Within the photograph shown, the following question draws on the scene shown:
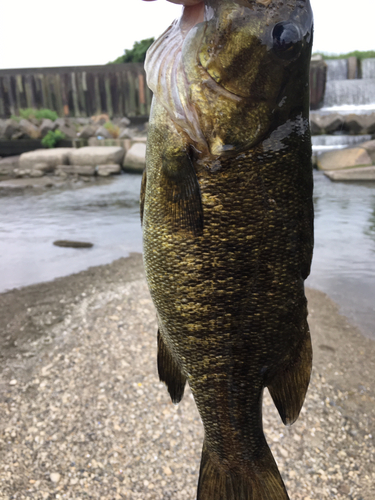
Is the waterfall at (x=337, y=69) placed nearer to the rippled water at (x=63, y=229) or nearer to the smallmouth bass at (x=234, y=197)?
the rippled water at (x=63, y=229)

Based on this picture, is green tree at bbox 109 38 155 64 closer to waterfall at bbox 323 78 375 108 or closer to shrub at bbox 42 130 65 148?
shrub at bbox 42 130 65 148

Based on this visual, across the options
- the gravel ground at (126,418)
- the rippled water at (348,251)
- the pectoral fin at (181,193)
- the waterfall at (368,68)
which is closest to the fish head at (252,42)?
the pectoral fin at (181,193)

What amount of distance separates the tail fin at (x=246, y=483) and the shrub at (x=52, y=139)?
15792 millimetres

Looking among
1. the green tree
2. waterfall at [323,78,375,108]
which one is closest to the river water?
waterfall at [323,78,375,108]

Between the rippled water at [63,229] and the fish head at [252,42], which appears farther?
the rippled water at [63,229]

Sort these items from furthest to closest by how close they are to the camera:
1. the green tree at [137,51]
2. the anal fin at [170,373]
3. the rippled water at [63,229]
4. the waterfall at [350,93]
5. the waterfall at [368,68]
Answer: the green tree at [137,51] → the waterfall at [368,68] → the waterfall at [350,93] → the rippled water at [63,229] → the anal fin at [170,373]

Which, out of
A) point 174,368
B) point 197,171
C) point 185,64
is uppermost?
point 185,64

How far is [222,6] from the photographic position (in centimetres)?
122

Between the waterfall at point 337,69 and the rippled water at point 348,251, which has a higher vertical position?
the waterfall at point 337,69

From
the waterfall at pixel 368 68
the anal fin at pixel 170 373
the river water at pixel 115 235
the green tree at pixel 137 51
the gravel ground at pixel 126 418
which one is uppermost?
the green tree at pixel 137 51

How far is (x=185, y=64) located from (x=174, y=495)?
8.60ft

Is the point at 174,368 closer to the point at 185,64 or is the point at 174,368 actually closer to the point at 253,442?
the point at 253,442

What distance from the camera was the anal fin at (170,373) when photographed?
161cm

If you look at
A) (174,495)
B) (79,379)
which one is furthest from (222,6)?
(79,379)
